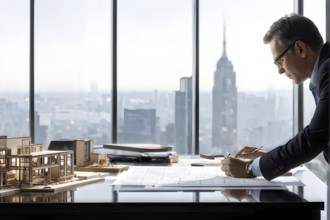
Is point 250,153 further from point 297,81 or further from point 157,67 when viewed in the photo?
point 157,67

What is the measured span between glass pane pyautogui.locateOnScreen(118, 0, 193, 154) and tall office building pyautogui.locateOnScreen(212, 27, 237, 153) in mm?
197

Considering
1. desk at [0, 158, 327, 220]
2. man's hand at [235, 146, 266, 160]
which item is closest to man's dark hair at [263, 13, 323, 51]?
man's hand at [235, 146, 266, 160]

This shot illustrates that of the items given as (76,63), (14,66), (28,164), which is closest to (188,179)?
(28,164)

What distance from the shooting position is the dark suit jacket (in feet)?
4.66

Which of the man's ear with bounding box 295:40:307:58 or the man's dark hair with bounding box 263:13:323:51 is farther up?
the man's dark hair with bounding box 263:13:323:51

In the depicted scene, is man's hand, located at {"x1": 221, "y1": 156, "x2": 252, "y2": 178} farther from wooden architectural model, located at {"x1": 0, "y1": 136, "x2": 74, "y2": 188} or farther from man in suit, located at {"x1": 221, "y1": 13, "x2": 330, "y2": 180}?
wooden architectural model, located at {"x1": 0, "y1": 136, "x2": 74, "y2": 188}

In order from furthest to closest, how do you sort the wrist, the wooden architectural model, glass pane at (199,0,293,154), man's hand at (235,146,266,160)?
glass pane at (199,0,293,154)
man's hand at (235,146,266,160)
the wrist
the wooden architectural model

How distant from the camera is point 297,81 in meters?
1.80

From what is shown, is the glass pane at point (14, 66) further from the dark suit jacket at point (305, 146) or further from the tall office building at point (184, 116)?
the dark suit jacket at point (305, 146)

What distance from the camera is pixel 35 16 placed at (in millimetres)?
3844

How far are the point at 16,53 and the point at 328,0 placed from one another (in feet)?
10.3

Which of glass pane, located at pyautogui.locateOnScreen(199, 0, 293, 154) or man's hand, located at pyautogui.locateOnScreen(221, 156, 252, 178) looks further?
glass pane, located at pyautogui.locateOnScreen(199, 0, 293, 154)

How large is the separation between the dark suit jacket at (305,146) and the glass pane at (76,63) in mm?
2429
